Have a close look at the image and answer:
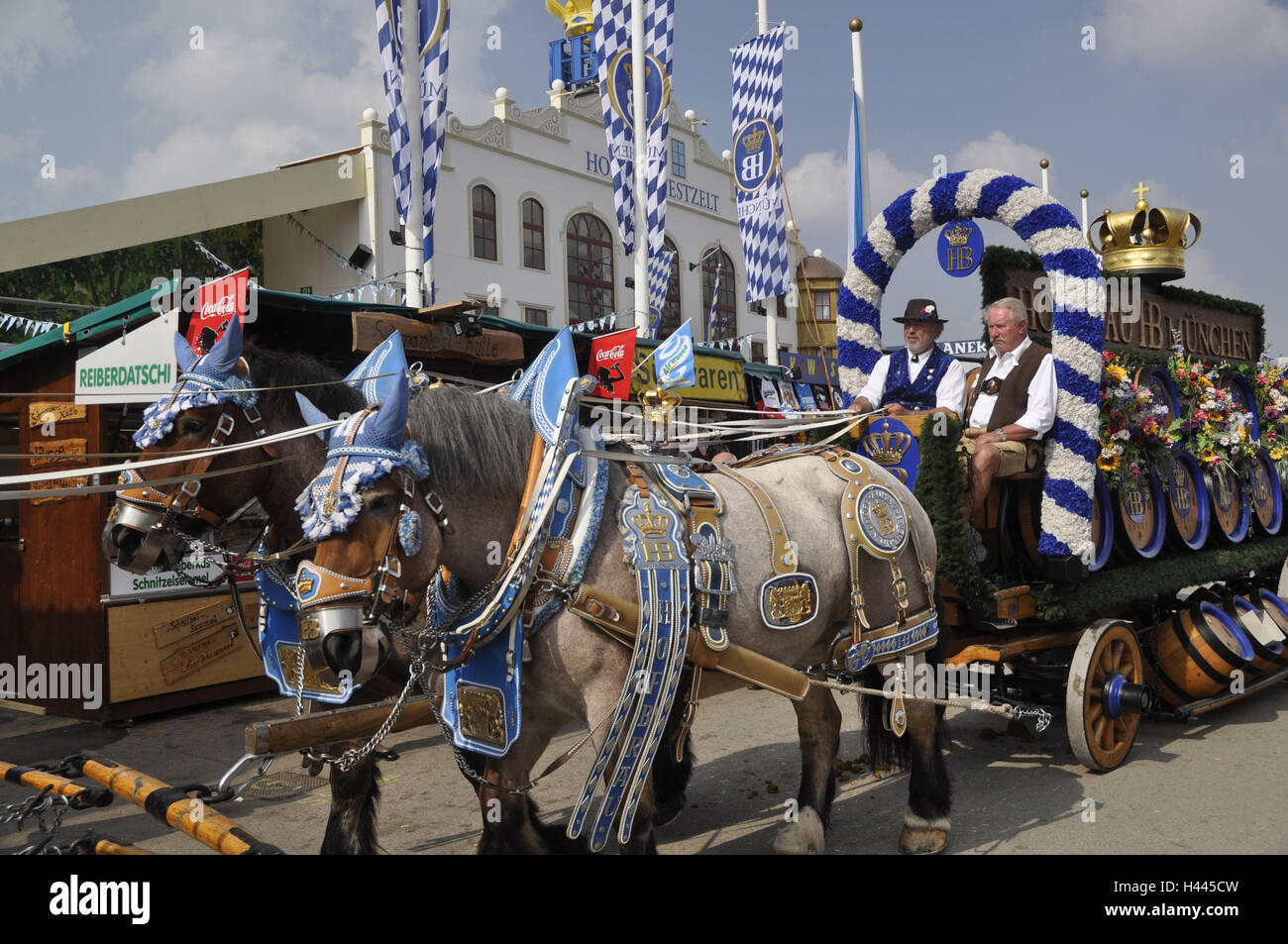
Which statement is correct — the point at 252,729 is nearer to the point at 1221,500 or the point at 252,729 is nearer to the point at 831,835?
the point at 831,835

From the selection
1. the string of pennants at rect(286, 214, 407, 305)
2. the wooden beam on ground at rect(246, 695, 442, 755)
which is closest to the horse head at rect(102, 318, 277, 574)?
the wooden beam on ground at rect(246, 695, 442, 755)

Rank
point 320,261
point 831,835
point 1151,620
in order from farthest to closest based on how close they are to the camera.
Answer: point 320,261 → point 1151,620 → point 831,835

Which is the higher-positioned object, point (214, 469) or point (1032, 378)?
point (1032, 378)

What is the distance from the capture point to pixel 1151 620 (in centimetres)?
636

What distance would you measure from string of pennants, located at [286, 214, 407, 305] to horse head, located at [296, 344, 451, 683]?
576 cm

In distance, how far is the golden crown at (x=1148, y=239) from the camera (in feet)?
22.7

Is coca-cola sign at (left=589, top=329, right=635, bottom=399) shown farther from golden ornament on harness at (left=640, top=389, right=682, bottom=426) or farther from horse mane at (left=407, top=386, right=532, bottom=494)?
horse mane at (left=407, top=386, right=532, bottom=494)

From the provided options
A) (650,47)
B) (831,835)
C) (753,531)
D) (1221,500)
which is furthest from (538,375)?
(650,47)

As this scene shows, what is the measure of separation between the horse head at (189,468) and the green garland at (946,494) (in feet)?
9.94

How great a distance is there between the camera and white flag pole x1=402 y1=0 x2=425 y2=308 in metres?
9.05

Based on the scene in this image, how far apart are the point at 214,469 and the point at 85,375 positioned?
11.8 ft

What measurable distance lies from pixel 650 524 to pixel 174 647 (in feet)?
18.1

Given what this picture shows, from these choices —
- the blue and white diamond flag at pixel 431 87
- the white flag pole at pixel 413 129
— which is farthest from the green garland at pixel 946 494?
the blue and white diamond flag at pixel 431 87

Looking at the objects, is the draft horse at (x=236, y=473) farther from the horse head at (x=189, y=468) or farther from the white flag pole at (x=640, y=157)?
the white flag pole at (x=640, y=157)
